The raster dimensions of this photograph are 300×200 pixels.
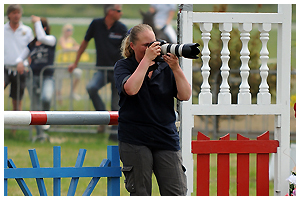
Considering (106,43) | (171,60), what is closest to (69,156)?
(106,43)

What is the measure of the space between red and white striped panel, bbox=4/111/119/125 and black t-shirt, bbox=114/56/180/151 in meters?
0.34

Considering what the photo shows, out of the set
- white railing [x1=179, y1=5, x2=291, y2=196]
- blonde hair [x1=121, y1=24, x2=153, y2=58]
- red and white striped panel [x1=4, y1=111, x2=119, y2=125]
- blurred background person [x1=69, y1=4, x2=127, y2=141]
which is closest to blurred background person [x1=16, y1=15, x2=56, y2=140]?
blurred background person [x1=69, y1=4, x2=127, y2=141]

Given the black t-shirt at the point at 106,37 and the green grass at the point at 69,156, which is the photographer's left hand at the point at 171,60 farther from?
the black t-shirt at the point at 106,37

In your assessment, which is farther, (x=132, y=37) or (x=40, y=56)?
(x=40, y=56)

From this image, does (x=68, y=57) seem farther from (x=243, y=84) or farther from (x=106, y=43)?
(x=243, y=84)

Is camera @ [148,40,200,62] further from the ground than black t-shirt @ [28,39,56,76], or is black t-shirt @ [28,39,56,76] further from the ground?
black t-shirt @ [28,39,56,76]

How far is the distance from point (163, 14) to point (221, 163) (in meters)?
7.23

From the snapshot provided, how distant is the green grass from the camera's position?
3986mm

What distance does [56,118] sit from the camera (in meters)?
2.63

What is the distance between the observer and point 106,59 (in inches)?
275

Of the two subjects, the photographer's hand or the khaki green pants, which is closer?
the photographer's hand

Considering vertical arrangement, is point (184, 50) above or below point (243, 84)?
above

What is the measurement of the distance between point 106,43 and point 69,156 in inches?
83.4

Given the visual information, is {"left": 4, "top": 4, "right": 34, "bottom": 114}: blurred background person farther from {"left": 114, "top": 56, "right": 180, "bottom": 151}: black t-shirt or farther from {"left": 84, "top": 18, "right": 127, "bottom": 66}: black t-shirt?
{"left": 114, "top": 56, "right": 180, "bottom": 151}: black t-shirt
